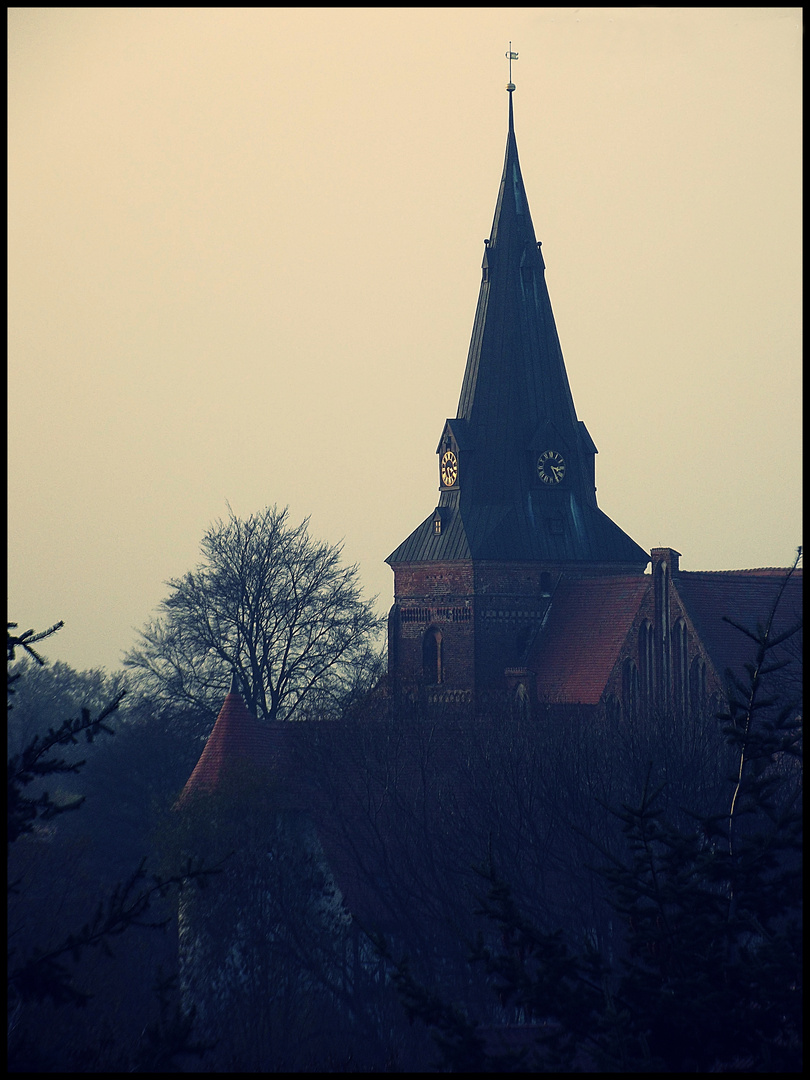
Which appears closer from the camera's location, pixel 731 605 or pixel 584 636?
pixel 731 605

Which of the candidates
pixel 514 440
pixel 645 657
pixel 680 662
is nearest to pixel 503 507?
pixel 514 440

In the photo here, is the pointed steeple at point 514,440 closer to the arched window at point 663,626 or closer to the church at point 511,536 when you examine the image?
the church at point 511,536

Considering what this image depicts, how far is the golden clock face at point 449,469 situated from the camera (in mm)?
55375

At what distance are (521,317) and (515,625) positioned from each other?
1058 centimetres

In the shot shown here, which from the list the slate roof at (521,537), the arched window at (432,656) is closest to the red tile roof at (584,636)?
the slate roof at (521,537)

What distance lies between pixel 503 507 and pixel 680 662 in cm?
940

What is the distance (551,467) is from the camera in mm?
55000

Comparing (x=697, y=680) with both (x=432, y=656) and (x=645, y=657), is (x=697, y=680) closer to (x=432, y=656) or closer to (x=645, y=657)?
(x=645, y=657)

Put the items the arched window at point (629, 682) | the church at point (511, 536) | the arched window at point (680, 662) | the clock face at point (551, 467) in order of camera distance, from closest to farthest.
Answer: the arched window at point (680, 662) < the arched window at point (629, 682) < the church at point (511, 536) < the clock face at point (551, 467)

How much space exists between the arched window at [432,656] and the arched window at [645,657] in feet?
26.0

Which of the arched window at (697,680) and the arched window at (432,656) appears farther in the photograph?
the arched window at (432,656)

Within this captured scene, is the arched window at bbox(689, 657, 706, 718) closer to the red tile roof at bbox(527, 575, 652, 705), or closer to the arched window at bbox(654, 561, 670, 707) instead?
the arched window at bbox(654, 561, 670, 707)

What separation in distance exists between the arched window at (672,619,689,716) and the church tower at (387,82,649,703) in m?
6.85

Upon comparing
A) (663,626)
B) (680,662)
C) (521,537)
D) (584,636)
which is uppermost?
(521,537)
